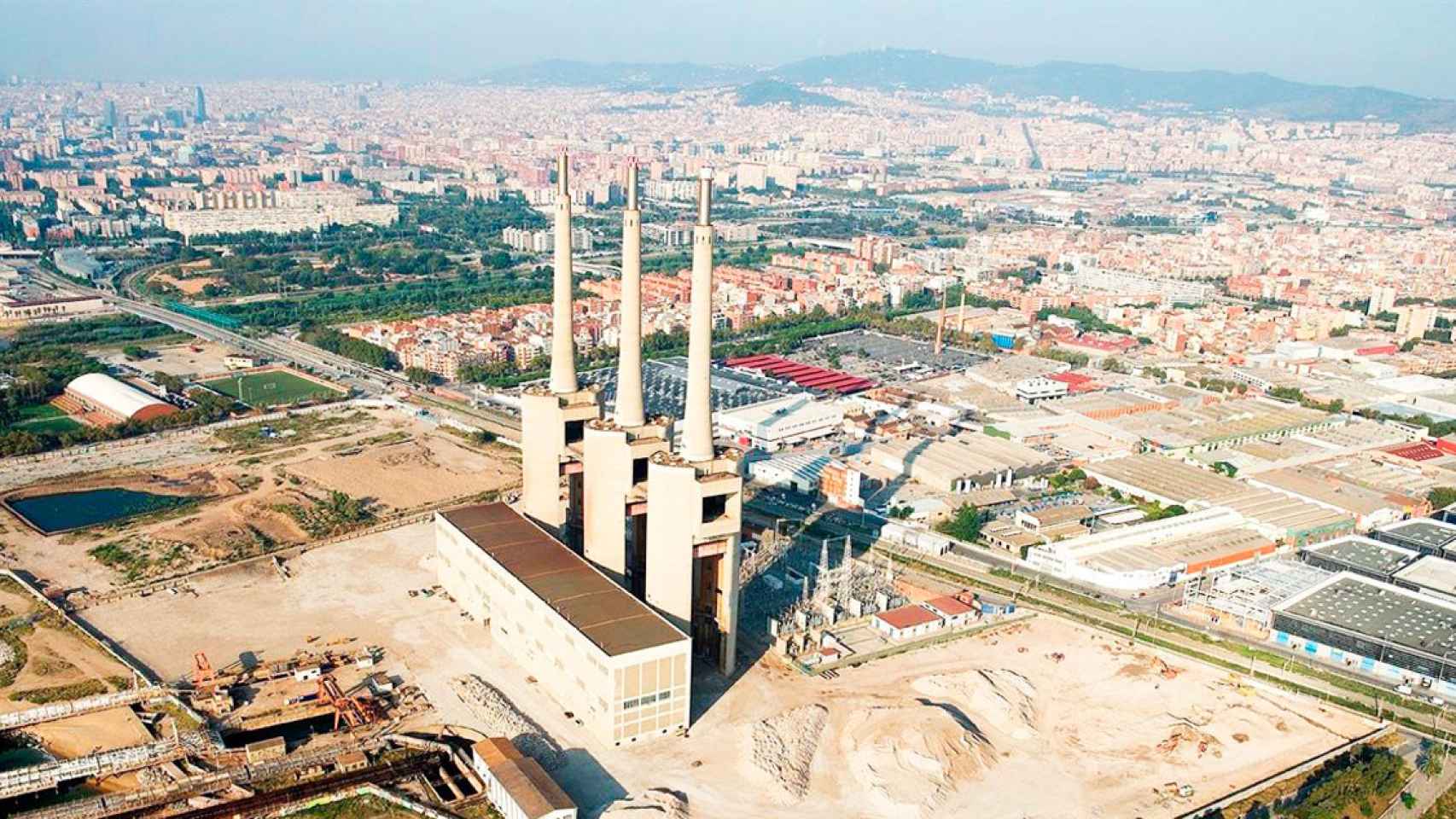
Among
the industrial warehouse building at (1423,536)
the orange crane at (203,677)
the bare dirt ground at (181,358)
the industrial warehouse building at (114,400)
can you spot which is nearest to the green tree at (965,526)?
the industrial warehouse building at (1423,536)

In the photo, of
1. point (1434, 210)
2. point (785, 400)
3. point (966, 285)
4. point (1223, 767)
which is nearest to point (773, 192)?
point (966, 285)

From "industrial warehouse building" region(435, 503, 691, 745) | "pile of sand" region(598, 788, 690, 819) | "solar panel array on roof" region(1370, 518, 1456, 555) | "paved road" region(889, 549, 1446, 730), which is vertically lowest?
"paved road" region(889, 549, 1446, 730)

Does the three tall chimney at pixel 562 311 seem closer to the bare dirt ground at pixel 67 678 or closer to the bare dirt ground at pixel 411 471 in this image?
the bare dirt ground at pixel 411 471

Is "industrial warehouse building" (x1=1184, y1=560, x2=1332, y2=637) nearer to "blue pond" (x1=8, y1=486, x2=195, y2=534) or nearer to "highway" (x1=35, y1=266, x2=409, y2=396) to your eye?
"blue pond" (x1=8, y1=486, x2=195, y2=534)

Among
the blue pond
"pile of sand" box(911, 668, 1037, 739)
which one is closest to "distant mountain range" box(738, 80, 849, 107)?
the blue pond

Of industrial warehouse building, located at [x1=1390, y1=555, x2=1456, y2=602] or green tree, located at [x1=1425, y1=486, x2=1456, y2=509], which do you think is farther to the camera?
green tree, located at [x1=1425, y1=486, x2=1456, y2=509]

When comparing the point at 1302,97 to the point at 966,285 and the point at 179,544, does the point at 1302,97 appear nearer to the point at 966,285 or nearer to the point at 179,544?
the point at 966,285
